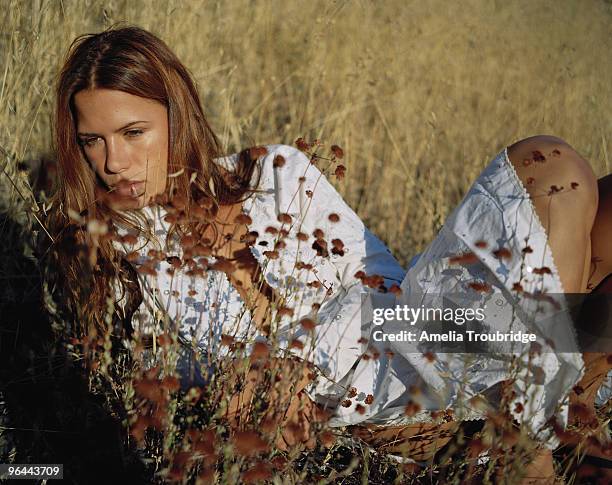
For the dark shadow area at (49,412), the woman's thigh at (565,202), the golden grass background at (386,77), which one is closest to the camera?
the woman's thigh at (565,202)

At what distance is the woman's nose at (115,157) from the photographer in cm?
176

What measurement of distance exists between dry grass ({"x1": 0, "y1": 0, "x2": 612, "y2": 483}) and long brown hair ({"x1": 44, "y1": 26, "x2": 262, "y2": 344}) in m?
0.47

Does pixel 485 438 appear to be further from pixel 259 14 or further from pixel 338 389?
pixel 259 14

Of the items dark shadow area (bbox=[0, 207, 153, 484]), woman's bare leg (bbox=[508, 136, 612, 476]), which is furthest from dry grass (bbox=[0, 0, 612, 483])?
woman's bare leg (bbox=[508, 136, 612, 476])

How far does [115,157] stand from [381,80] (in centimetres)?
245

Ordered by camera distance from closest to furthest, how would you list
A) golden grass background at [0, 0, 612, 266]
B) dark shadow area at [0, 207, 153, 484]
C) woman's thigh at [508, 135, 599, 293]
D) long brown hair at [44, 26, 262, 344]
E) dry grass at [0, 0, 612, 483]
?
1. woman's thigh at [508, 135, 599, 293]
2. dark shadow area at [0, 207, 153, 484]
3. long brown hair at [44, 26, 262, 344]
4. dry grass at [0, 0, 612, 483]
5. golden grass background at [0, 0, 612, 266]

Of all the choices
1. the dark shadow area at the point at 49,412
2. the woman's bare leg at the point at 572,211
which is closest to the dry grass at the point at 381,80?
the dark shadow area at the point at 49,412

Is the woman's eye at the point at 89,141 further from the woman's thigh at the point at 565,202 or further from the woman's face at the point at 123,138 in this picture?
the woman's thigh at the point at 565,202

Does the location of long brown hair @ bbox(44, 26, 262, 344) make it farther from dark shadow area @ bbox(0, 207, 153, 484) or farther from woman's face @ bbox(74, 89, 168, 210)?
dark shadow area @ bbox(0, 207, 153, 484)

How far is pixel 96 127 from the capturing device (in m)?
1.78

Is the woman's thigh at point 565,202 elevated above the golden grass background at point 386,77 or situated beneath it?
situated beneath

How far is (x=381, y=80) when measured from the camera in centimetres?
386

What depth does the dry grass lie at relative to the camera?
8.62 ft

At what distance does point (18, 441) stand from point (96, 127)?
3.05 ft
